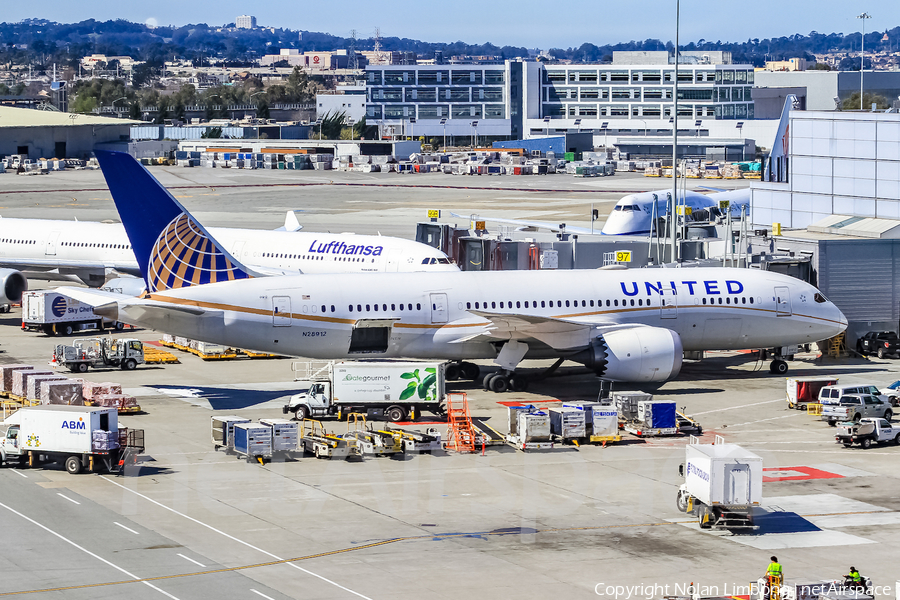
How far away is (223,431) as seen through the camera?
39344 mm

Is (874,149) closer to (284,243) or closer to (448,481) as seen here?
(284,243)

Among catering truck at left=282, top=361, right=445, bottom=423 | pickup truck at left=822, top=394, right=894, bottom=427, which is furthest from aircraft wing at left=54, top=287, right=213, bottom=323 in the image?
pickup truck at left=822, top=394, right=894, bottom=427

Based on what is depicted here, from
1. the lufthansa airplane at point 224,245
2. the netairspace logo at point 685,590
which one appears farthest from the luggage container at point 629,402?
the lufthansa airplane at point 224,245

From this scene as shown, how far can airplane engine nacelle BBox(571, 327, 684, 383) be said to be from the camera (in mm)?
48156

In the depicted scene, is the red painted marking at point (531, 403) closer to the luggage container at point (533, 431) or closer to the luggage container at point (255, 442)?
the luggage container at point (533, 431)

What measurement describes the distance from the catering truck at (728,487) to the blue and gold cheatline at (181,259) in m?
23.2

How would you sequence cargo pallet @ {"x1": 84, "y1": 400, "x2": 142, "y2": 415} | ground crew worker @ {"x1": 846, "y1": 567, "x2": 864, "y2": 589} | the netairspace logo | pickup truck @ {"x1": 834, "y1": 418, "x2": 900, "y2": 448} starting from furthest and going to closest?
cargo pallet @ {"x1": 84, "y1": 400, "x2": 142, "y2": 415} < pickup truck @ {"x1": 834, "y1": 418, "x2": 900, "y2": 448} < the netairspace logo < ground crew worker @ {"x1": 846, "y1": 567, "x2": 864, "y2": 589}

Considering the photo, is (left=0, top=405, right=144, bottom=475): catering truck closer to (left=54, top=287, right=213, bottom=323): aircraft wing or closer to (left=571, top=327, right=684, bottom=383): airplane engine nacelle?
(left=54, top=287, right=213, bottom=323): aircraft wing

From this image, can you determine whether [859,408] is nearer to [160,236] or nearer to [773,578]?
[773,578]

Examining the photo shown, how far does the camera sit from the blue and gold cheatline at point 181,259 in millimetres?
47781

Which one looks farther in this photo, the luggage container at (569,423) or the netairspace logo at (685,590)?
the luggage container at (569,423)

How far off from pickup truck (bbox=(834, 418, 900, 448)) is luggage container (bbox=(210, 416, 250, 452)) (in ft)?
61.7

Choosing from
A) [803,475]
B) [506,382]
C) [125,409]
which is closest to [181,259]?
[125,409]

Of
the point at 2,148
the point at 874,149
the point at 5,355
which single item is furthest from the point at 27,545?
the point at 2,148
